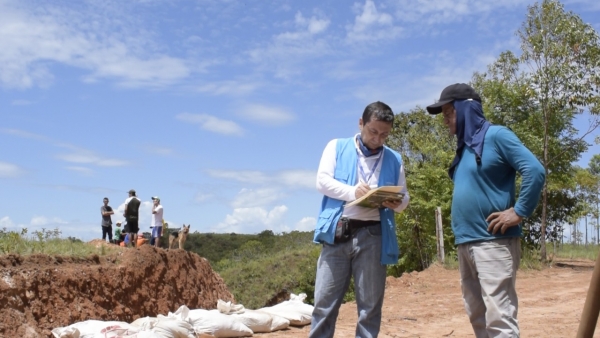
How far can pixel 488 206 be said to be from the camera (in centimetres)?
341

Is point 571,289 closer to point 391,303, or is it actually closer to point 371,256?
point 391,303

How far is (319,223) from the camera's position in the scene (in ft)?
12.1

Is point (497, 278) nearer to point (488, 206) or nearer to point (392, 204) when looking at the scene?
point (488, 206)

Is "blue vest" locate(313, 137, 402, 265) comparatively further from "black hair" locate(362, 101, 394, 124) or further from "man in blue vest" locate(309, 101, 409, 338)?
"black hair" locate(362, 101, 394, 124)

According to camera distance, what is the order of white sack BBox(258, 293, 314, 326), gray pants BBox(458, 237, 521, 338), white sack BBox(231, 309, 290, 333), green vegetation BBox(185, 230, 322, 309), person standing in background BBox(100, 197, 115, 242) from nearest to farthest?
1. gray pants BBox(458, 237, 521, 338)
2. white sack BBox(231, 309, 290, 333)
3. white sack BBox(258, 293, 314, 326)
4. person standing in background BBox(100, 197, 115, 242)
5. green vegetation BBox(185, 230, 322, 309)

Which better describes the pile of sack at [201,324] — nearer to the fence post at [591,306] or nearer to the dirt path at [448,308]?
the dirt path at [448,308]

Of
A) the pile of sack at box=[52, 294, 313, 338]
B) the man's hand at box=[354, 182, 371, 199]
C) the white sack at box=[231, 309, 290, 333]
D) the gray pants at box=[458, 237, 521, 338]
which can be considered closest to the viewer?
the gray pants at box=[458, 237, 521, 338]

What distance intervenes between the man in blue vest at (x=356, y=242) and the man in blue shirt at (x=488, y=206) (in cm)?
37

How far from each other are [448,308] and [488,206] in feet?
21.5

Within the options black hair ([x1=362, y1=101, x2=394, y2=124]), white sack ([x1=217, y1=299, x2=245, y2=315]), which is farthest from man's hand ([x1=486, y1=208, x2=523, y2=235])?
white sack ([x1=217, y1=299, x2=245, y2=315])

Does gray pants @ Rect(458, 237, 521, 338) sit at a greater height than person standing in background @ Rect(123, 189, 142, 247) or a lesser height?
lesser

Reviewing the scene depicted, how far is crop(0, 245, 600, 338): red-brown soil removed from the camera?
648 cm

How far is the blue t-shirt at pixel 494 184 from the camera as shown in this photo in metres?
3.31

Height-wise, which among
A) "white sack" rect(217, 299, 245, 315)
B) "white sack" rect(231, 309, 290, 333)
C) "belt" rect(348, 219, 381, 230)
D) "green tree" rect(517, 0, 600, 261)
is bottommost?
"white sack" rect(231, 309, 290, 333)
